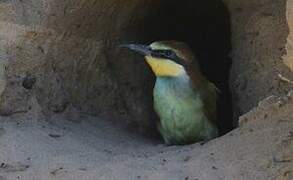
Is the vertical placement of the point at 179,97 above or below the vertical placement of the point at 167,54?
below

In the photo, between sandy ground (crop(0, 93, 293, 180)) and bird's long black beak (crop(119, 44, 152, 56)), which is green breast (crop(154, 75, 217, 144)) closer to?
bird's long black beak (crop(119, 44, 152, 56))

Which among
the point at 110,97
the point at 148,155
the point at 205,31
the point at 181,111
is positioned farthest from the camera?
the point at 205,31

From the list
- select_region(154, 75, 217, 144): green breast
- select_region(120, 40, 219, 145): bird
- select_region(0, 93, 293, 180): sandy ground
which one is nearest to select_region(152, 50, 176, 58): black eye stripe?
select_region(120, 40, 219, 145): bird

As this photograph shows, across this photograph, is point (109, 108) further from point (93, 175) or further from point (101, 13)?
point (93, 175)

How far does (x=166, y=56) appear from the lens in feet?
12.7

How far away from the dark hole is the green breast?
62 cm

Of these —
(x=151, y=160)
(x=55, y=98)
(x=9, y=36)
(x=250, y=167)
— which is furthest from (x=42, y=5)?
(x=250, y=167)

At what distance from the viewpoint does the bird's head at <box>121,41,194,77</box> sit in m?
3.86

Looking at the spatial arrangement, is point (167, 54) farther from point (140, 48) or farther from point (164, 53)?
point (140, 48)

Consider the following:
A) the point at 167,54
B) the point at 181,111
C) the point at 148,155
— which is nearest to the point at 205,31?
the point at 167,54

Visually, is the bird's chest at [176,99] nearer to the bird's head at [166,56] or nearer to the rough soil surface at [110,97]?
the bird's head at [166,56]

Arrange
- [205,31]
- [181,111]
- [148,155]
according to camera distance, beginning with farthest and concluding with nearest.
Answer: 1. [205,31]
2. [181,111]
3. [148,155]

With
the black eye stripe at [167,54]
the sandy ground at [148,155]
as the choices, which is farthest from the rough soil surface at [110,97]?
the black eye stripe at [167,54]

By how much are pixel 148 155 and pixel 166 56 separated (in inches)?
30.3
